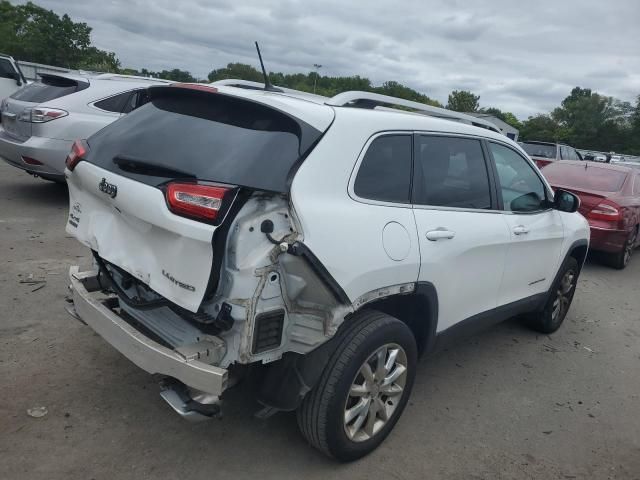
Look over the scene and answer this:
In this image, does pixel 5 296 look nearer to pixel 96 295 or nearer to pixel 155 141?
pixel 96 295

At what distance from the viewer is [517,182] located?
4.11 meters

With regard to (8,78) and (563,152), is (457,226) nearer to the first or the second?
(8,78)

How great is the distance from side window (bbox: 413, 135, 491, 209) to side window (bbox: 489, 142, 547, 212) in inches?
9.2

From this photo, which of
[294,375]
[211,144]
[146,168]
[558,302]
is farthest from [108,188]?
[558,302]

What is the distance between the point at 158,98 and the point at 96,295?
1.22 meters

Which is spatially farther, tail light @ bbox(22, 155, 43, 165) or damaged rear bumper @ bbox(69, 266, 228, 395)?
tail light @ bbox(22, 155, 43, 165)

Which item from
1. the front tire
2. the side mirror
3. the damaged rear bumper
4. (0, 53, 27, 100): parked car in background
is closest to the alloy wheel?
the front tire

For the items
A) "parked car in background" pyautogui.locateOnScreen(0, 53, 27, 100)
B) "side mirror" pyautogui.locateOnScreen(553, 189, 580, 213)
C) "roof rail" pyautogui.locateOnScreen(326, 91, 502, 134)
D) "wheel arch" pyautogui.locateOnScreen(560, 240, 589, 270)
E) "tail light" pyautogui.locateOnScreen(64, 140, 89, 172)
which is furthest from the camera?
"parked car in background" pyautogui.locateOnScreen(0, 53, 27, 100)

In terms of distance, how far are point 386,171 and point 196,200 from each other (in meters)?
1.11

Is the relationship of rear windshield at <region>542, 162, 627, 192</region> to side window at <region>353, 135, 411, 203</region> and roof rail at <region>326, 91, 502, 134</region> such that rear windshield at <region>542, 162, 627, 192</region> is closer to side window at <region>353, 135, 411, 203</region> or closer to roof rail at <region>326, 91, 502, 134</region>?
roof rail at <region>326, 91, 502, 134</region>

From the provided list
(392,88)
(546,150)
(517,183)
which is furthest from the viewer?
(392,88)

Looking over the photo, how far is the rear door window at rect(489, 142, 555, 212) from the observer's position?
12.6ft

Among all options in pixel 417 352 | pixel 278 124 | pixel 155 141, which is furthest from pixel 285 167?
pixel 417 352

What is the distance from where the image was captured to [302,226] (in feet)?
7.69
